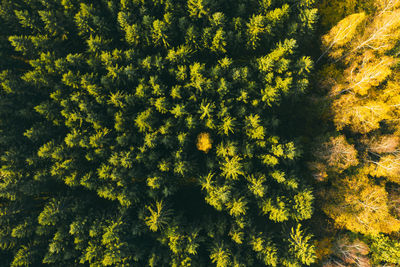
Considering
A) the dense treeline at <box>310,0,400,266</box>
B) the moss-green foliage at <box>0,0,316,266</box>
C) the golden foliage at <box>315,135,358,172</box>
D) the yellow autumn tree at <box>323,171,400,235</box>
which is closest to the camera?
the moss-green foliage at <box>0,0,316,266</box>

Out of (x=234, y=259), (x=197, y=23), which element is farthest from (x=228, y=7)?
(x=234, y=259)

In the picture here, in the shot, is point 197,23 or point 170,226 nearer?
point 170,226

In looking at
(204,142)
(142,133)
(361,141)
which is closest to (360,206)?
(361,141)

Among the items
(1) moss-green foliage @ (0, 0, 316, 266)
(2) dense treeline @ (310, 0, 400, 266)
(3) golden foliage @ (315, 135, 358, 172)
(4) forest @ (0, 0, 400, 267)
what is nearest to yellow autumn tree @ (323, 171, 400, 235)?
(2) dense treeline @ (310, 0, 400, 266)

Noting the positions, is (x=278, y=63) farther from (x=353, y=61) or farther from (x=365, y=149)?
(x=365, y=149)

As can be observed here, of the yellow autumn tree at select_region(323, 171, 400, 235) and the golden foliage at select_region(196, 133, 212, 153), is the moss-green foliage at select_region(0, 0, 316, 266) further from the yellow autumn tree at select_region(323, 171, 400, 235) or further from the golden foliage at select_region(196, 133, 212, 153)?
the yellow autumn tree at select_region(323, 171, 400, 235)

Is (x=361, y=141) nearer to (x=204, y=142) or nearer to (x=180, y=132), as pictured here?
(x=204, y=142)

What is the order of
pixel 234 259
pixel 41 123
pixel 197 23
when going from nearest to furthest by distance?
pixel 234 259
pixel 41 123
pixel 197 23

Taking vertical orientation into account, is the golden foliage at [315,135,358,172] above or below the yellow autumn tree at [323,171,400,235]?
above
